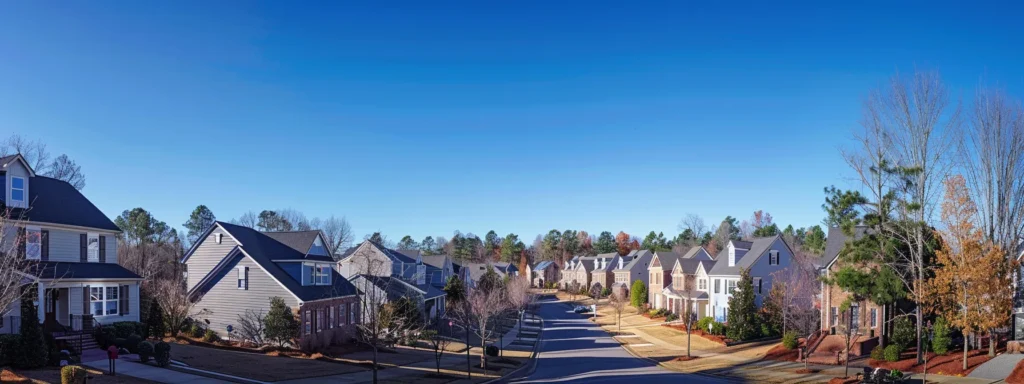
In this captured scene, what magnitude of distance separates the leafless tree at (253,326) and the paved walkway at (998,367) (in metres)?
36.0

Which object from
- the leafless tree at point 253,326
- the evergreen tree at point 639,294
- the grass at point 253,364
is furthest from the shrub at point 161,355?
the evergreen tree at point 639,294

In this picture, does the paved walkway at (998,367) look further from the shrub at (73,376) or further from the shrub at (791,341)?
the shrub at (73,376)

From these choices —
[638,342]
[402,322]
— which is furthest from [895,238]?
[402,322]

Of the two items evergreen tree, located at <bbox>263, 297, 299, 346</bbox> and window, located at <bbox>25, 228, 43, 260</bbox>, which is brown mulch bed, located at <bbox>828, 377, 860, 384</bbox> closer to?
evergreen tree, located at <bbox>263, 297, 299, 346</bbox>

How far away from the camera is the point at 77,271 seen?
31.5 m

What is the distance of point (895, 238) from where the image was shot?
3600 cm

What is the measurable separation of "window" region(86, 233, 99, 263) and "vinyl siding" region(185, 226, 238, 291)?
754 cm

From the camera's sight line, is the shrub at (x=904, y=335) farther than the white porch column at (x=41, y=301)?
Yes

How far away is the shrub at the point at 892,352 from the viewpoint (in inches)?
1383

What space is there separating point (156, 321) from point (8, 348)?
44.5 feet

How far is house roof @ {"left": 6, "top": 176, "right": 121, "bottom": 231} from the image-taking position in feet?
100

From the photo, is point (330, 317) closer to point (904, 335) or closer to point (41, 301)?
point (41, 301)

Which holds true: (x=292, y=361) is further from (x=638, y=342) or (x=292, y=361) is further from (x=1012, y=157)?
(x=1012, y=157)

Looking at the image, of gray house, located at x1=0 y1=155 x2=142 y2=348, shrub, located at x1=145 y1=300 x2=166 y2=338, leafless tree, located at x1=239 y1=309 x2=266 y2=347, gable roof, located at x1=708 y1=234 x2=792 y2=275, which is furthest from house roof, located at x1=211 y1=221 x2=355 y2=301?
gable roof, located at x1=708 y1=234 x2=792 y2=275
